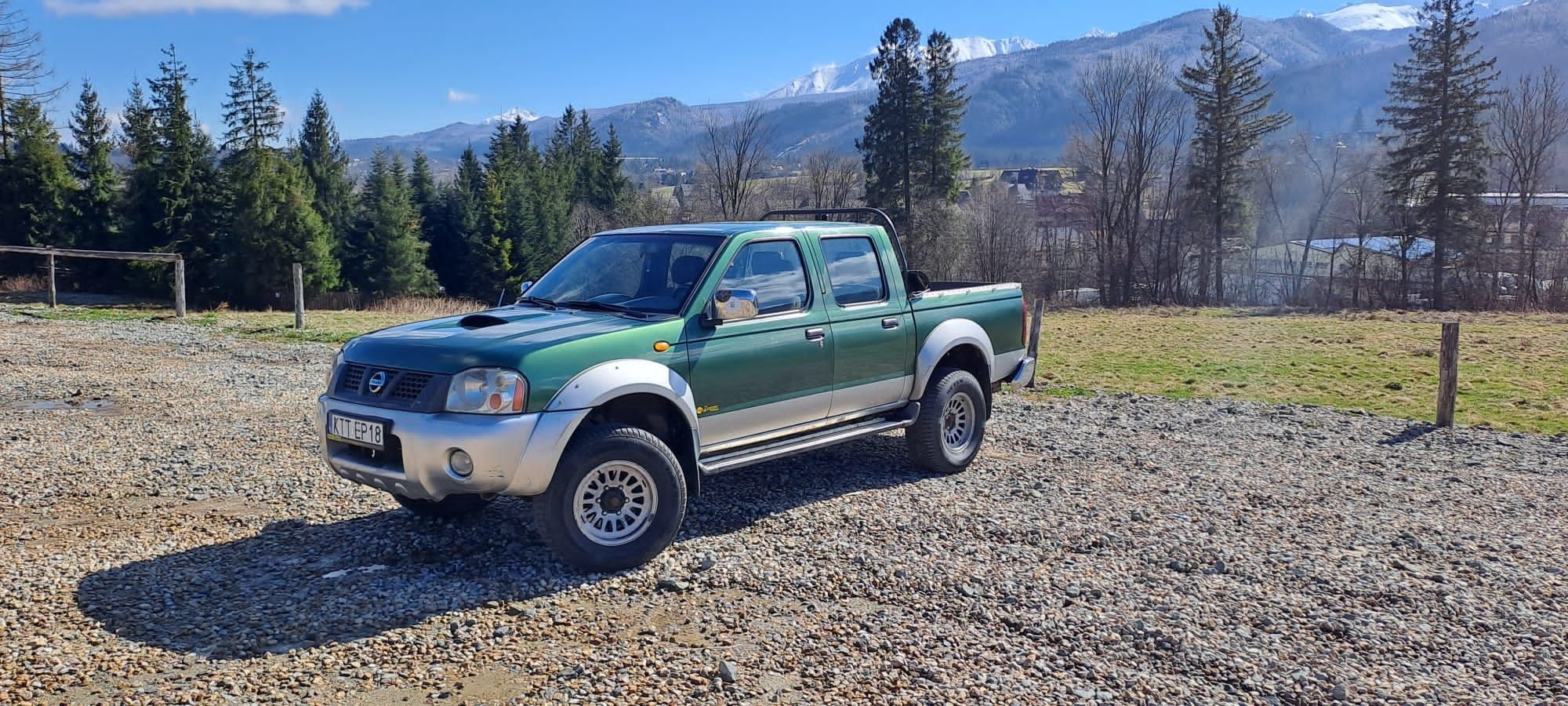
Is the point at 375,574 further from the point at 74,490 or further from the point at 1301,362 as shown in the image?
the point at 1301,362

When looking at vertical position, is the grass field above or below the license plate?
below

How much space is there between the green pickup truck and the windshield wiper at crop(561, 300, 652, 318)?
0.02 metres

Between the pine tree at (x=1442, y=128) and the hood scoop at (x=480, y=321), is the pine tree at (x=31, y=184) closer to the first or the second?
the hood scoop at (x=480, y=321)

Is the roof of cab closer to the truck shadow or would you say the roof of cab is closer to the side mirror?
the side mirror

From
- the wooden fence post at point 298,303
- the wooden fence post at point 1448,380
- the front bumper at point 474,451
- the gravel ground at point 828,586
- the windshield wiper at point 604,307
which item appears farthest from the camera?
the wooden fence post at point 298,303

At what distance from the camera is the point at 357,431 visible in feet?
17.8

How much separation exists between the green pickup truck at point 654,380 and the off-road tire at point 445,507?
11 mm

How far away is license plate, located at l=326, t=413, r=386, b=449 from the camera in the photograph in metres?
5.32

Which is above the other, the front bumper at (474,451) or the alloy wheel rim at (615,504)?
the front bumper at (474,451)

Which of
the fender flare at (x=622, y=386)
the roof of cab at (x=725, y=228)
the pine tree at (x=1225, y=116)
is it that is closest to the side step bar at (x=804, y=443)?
the fender flare at (x=622, y=386)

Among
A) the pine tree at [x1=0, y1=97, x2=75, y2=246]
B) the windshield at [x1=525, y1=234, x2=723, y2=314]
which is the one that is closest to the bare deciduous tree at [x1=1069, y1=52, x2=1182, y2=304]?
the pine tree at [x1=0, y1=97, x2=75, y2=246]

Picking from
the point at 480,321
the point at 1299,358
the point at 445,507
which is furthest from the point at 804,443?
the point at 1299,358

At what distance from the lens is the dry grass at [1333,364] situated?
13.5 meters

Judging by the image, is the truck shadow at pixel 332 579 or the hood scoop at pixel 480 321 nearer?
the truck shadow at pixel 332 579
